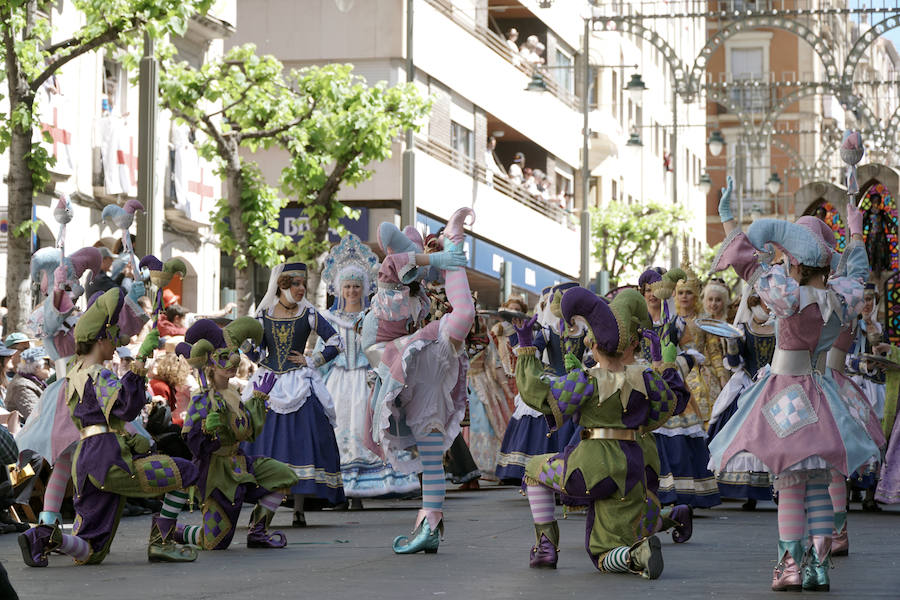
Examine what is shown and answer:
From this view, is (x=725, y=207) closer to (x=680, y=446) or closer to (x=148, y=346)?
(x=148, y=346)

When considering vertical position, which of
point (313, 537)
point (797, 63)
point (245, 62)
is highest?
point (797, 63)

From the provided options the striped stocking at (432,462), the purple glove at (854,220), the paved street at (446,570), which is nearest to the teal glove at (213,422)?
the paved street at (446,570)

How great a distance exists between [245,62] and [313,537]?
44.4ft

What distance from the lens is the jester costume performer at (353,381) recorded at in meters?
15.1

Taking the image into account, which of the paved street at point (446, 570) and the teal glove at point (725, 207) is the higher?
the teal glove at point (725, 207)

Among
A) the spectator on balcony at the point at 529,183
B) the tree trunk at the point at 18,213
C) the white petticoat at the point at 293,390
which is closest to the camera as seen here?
the white petticoat at the point at 293,390

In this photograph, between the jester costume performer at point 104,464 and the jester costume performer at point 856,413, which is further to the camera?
the jester costume performer at point 104,464

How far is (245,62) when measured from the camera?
25031mm

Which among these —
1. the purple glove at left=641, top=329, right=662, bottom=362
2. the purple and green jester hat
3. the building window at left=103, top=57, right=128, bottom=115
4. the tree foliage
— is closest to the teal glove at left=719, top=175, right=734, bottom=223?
the purple glove at left=641, top=329, right=662, bottom=362

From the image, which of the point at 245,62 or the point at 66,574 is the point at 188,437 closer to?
the point at 66,574

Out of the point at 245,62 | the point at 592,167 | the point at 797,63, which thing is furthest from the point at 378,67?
the point at 797,63

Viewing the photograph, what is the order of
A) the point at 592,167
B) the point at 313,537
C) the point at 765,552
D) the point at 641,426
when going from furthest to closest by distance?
the point at 592,167, the point at 313,537, the point at 765,552, the point at 641,426

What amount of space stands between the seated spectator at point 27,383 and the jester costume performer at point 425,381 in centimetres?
417

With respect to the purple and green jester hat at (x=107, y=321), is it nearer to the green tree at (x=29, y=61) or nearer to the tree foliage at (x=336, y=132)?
the green tree at (x=29, y=61)
